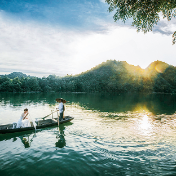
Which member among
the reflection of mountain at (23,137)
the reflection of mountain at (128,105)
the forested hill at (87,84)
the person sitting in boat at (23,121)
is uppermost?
the forested hill at (87,84)

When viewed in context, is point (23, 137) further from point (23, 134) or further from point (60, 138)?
point (60, 138)

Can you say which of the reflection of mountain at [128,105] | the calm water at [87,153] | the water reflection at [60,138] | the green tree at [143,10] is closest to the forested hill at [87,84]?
the reflection of mountain at [128,105]

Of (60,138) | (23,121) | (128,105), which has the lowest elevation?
(128,105)

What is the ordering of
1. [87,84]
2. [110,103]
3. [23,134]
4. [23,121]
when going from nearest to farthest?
[23,134] < [23,121] < [110,103] < [87,84]

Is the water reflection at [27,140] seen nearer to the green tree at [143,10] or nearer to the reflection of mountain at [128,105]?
the green tree at [143,10]

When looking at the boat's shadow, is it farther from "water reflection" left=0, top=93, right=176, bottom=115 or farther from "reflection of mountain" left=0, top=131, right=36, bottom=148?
"water reflection" left=0, top=93, right=176, bottom=115

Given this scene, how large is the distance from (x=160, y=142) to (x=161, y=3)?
10772mm

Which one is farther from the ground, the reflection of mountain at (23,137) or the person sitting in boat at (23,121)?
the person sitting in boat at (23,121)

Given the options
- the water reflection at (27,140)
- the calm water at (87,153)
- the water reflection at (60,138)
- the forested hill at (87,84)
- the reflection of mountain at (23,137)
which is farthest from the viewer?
the forested hill at (87,84)

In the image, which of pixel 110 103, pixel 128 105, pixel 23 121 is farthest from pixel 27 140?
pixel 110 103

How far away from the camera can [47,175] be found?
742 centimetres

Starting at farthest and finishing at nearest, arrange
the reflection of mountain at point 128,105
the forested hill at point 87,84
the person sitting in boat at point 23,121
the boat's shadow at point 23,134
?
the forested hill at point 87,84
the reflection of mountain at point 128,105
the person sitting in boat at point 23,121
the boat's shadow at point 23,134

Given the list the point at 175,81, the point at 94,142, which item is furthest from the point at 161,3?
the point at 175,81

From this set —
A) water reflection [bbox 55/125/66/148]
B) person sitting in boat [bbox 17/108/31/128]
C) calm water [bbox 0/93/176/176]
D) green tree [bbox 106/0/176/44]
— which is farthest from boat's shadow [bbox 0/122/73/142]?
green tree [bbox 106/0/176/44]
